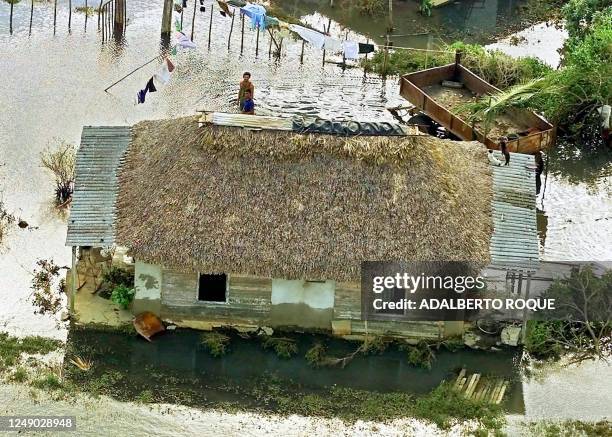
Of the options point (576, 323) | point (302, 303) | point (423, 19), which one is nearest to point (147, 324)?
point (302, 303)

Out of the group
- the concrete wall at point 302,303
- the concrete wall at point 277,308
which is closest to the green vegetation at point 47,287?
the concrete wall at point 277,308

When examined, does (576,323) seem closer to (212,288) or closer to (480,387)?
(480,387)

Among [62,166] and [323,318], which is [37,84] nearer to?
[62,166]

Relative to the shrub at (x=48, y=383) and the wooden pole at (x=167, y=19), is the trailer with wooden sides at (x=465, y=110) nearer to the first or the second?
the wooden pole at (x=167, y=19)

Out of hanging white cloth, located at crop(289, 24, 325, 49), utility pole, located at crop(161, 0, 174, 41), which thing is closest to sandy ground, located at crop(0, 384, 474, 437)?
hanging white cloth, located at crop(289, 24, 325, 49)

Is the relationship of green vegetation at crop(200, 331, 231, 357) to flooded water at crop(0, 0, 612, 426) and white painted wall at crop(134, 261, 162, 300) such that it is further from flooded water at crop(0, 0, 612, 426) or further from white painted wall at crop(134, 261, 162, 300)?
flooded water at crop(0, 0, 612, 426)
